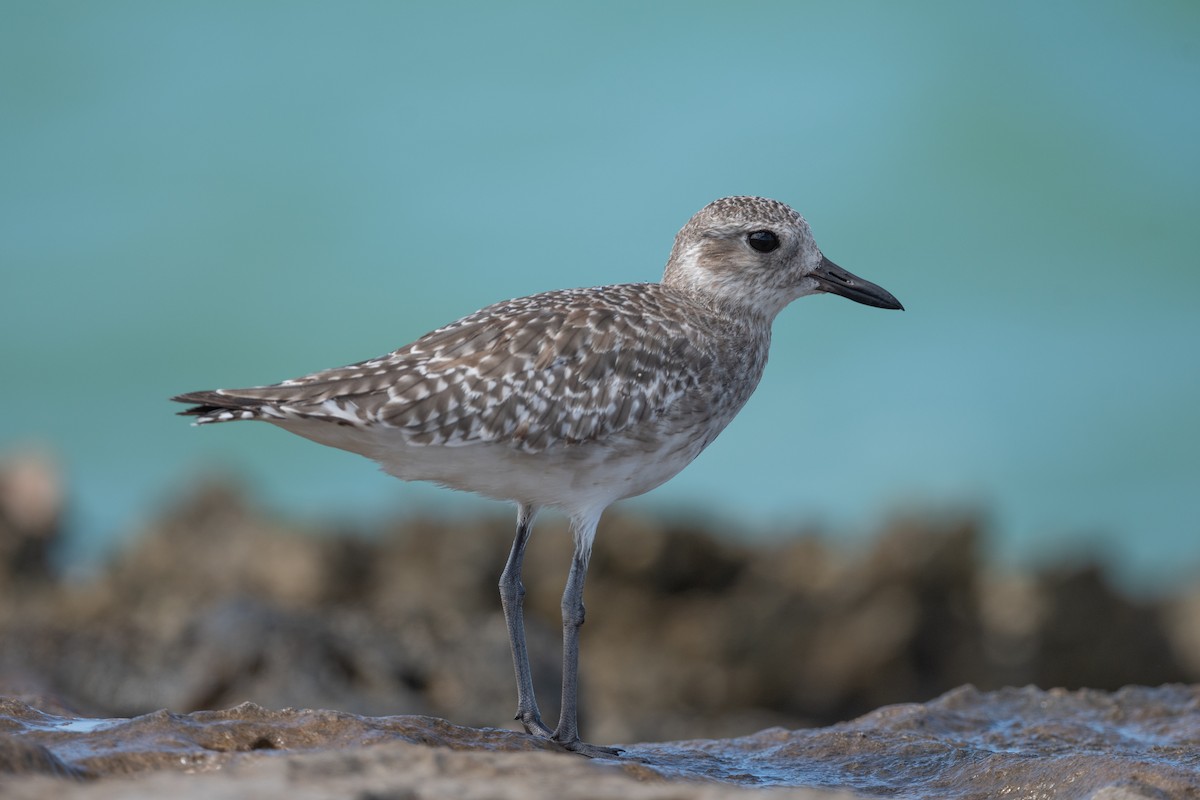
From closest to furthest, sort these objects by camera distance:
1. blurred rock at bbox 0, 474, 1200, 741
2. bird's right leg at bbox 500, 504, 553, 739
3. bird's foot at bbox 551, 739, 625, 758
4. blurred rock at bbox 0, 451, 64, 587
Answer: bird's foot at bbox 551, 739, 625, 758
bird's right leg at bbox 500, 504, 553, 739
blurred rock at bbox 0, 474, 1200, 741
blurred rock at bbox 0, 451, 64, 587

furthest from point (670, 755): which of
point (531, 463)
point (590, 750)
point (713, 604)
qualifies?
point (713, 604)

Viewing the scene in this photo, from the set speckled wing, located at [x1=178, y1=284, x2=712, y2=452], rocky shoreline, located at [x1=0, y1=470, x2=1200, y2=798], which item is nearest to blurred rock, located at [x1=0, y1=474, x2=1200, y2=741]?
rocky shoreline, located at [x1=0, y1=470, x2=1200, y2=798]

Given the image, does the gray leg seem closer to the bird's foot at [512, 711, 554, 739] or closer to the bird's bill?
the bird's foot at [512, 711, 554, 739]

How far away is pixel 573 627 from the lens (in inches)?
291

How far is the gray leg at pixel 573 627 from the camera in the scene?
7016mm

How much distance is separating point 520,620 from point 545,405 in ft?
4.26

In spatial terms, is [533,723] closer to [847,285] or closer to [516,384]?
[516,384]

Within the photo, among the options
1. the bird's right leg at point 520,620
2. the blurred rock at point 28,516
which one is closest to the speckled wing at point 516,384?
the bird's right leg at point 520,620

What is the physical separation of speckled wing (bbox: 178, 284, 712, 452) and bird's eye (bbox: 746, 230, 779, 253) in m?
0.89

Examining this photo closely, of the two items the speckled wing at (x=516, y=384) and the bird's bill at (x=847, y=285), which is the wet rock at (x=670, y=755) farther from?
the bird's bill at (x=847, y=285)

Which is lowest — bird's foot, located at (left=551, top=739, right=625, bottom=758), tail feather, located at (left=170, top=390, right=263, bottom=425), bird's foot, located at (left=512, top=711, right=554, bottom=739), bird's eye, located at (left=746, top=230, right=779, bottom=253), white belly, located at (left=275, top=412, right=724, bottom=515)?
bird's foot, located at (left=551, top=739, right=625, bottom=758)

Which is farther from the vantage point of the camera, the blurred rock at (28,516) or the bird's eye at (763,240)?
the blurred rock at (28,516)

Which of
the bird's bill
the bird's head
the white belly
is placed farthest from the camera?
the bird's bill

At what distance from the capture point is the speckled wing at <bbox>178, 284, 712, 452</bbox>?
22.5 ft
